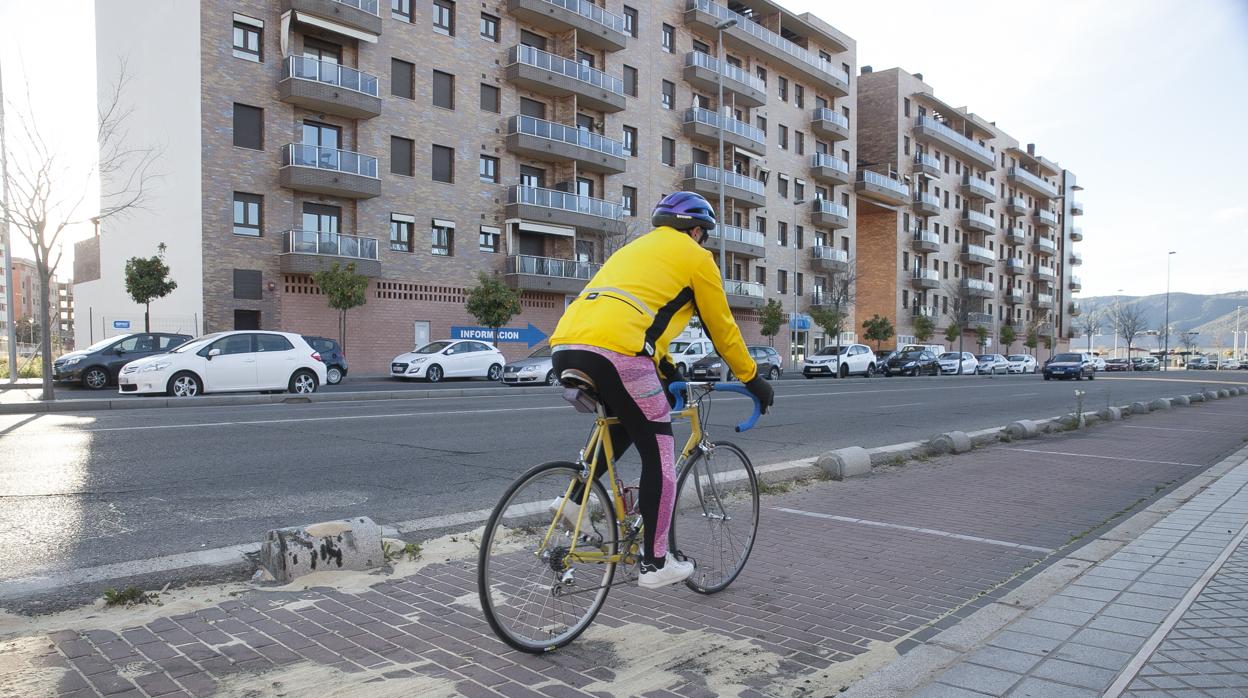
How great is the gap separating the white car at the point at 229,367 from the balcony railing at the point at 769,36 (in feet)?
105

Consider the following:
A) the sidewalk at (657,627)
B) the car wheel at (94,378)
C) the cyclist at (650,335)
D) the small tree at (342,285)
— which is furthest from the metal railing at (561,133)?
the cyclist at (650,335)

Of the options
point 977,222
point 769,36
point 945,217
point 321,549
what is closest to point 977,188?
point 977,222

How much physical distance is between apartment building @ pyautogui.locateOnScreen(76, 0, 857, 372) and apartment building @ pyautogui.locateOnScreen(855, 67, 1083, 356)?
57.9 ft

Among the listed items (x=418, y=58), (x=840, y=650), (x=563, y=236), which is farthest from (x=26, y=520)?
(x=563, y=236)

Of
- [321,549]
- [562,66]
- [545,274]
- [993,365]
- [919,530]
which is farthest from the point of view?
[993,365]

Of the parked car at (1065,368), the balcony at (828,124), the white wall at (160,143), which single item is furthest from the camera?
the balcony at (828,124)

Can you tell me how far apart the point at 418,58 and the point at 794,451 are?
2752cm

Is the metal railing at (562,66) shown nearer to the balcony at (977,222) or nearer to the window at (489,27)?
the window at (489,27)

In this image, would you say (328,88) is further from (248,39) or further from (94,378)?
(94,378)

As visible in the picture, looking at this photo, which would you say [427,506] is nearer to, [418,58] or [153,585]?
[153,585]

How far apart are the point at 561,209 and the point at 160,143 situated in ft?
49.9

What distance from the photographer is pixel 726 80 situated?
44.8m

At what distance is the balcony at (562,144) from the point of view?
114 feet

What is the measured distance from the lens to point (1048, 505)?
Answer: 667 cm
